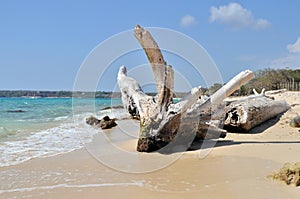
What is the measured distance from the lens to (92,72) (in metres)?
7.47

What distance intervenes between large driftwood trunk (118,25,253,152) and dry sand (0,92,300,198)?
0.39 metres

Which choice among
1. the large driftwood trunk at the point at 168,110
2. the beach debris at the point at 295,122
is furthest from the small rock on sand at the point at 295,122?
the large driftwood trunk at the point at 168,110

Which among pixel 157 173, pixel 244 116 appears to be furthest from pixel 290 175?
pixel 244 116

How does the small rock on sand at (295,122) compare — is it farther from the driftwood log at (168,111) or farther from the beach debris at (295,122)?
the driftwood log at (168,111)

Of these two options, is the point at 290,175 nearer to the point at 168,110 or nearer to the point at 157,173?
the point at 157,173

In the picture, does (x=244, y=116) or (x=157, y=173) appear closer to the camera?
(x=157, y=173)

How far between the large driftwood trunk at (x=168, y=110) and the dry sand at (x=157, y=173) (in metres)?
0.39

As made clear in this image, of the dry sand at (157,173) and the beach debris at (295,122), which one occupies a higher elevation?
the beach debris at (295,122)

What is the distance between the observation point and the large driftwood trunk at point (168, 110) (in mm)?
6344

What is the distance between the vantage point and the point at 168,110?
21.1ft

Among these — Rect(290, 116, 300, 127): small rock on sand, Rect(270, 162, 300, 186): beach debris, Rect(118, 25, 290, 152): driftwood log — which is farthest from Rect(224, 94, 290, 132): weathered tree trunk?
Rect(270, 162, 300, 186): beach debris

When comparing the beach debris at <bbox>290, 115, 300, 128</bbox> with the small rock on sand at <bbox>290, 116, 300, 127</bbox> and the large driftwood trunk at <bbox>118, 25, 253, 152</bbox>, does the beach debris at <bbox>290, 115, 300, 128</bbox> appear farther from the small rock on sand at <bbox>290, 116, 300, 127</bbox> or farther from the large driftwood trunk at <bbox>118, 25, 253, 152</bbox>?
the large driftwood trunk at <bbox>118, 25, 253, 152</bbox>

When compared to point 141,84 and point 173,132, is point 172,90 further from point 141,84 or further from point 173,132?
point 141,84

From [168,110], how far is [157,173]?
78.8 inches
